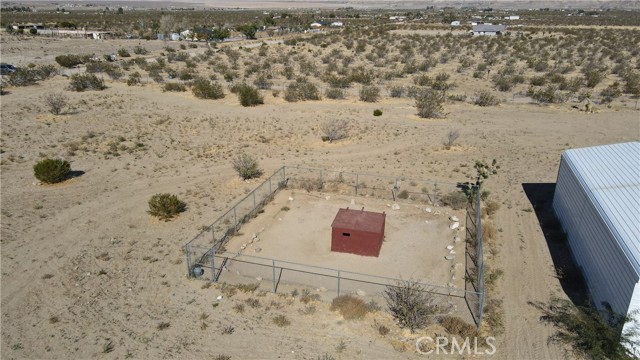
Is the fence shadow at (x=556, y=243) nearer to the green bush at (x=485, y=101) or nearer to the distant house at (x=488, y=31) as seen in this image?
the green bush at (x=485, y=101)

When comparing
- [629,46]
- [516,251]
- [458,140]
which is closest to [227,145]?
[458,140]

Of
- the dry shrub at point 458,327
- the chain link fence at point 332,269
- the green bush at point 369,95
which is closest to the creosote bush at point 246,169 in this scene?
the chain link fence at point 332,269

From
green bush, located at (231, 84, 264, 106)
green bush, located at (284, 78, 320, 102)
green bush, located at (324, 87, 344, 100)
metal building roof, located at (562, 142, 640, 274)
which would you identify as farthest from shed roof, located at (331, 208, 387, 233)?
green bush, located at (324, 87, 344, 100)

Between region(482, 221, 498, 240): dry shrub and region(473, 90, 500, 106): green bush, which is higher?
region(473, 90, 500, 106): green bush

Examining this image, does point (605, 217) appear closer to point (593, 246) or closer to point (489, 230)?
point (593, 246)

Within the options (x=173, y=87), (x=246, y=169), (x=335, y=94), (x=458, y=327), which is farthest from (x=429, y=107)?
(x=458, y=327)

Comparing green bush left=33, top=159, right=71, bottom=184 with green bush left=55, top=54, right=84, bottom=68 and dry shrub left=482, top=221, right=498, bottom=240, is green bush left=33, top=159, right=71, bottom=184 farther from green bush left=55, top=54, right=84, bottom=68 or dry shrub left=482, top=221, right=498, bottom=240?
green bush left=55, top=54, right=84, bottom=68
